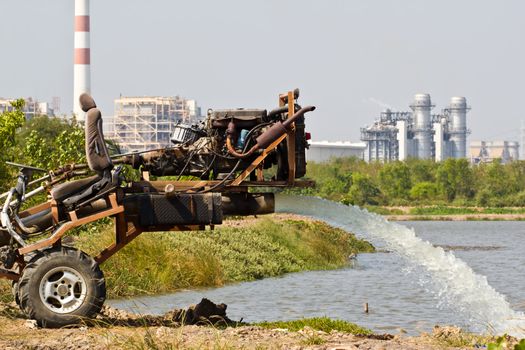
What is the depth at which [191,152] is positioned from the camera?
15.9 metres

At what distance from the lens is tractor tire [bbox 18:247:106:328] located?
1477cm

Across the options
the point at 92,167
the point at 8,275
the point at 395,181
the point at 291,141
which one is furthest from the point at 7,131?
the point at 395,181

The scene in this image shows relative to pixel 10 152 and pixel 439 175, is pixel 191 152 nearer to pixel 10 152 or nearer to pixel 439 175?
pixel 10 152

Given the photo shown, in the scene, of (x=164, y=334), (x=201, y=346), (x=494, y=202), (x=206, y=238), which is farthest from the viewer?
(x=494, y=202)

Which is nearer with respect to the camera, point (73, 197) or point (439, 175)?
point (73, 197)

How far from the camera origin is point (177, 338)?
42.7ft

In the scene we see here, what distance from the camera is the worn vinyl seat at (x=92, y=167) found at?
1503 cm

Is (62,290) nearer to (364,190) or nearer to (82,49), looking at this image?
(82,49)

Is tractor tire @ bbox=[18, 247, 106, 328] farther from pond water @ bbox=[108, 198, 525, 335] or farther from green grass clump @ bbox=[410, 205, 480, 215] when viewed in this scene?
green grass clump @ bbox=[410, 205, 480, 215]

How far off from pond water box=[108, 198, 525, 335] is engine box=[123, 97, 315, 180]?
1.92 metres

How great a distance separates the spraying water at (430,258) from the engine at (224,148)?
1792 mm

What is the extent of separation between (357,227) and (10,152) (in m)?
19.8

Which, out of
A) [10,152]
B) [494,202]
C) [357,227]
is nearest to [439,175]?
[494,202]

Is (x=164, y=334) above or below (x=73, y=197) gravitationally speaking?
below
